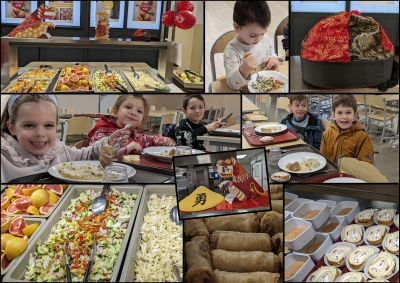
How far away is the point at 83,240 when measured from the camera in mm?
2557

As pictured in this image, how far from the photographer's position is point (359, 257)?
98.8 inches

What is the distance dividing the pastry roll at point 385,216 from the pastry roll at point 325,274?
383 millimetres

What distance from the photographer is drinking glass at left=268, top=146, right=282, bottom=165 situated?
2.53m

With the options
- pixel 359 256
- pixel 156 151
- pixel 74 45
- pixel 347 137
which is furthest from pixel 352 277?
pixel 74 45

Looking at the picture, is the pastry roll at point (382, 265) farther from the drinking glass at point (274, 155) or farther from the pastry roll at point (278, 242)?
the drinking glass at point (274, 155)

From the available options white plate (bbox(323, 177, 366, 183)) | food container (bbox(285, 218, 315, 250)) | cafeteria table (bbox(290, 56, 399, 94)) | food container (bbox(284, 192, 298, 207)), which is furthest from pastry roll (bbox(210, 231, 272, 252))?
cafeteria table (bbox(290, 56, 399, 94))

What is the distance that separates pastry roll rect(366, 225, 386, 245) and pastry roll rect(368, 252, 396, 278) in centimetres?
7

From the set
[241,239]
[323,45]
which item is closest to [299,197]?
[241,239]

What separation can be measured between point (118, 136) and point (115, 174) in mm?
206

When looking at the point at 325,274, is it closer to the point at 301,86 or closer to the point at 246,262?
the point at 246,262

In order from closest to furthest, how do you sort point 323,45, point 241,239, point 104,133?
point 323,45 < point 104,133 < point 241,239

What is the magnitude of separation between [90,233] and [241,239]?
0.85 metres

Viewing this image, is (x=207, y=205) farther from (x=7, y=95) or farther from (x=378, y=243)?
(x=7, y=95)

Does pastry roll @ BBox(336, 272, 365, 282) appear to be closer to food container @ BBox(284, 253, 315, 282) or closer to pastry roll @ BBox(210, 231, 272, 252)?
food container @ BBox(284, 253, 315, 282)
